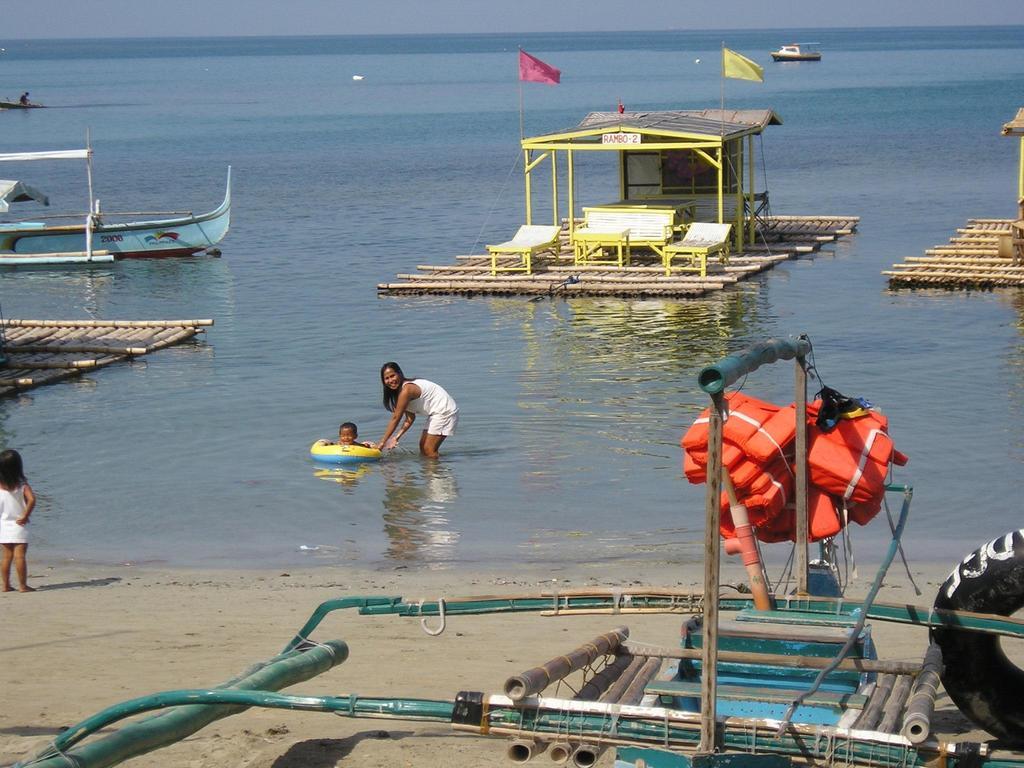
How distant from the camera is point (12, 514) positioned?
32.3 ft

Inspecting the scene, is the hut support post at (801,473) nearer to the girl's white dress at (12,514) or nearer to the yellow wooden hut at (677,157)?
the girl's white dress at (12,514)

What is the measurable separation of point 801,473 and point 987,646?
1036mm

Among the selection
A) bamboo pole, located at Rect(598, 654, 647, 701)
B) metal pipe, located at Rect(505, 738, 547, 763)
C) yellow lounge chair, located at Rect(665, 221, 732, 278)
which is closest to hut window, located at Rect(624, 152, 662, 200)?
yellow lounge chair, located at Rect(665, 221, 732, 278)

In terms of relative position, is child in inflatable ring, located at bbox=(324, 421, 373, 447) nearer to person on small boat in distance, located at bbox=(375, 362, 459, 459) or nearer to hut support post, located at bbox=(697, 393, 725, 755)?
person on small boat in distance, located at bbox=(375, 362, 459, 459)

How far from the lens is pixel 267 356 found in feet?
67.8

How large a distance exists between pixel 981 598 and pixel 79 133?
3108 inches

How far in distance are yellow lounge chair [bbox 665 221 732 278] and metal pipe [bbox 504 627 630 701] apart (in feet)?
58.0

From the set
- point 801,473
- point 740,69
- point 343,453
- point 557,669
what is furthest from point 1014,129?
point 557,669

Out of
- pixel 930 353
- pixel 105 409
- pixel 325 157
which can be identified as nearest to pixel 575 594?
pixel 105 409

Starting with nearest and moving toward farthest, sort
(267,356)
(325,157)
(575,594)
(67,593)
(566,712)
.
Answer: (566,712) → (575,594) → (67,593) → (267,356) → (325,157)

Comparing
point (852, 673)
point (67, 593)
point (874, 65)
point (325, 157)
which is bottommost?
point (67, 593)

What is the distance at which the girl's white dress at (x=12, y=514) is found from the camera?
978cm

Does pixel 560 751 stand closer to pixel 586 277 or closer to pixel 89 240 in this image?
pixel 586 277

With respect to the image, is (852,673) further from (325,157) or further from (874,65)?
(874,65)
